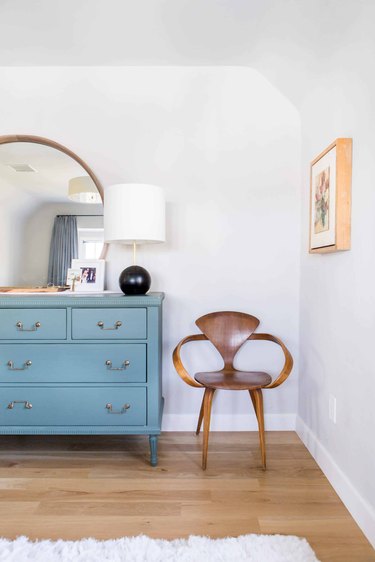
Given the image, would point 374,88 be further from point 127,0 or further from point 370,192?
point 127,0

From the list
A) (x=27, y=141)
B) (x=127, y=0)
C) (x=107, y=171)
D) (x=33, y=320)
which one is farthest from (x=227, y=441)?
(x=127, y=0)

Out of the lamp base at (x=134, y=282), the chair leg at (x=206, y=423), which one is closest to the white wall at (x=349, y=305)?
the chair leg at (x=206, y=423)

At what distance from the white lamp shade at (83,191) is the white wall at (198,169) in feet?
0.33

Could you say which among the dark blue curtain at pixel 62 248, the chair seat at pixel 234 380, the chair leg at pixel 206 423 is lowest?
the chair leg at pixel 206 423

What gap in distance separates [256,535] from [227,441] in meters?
0.89

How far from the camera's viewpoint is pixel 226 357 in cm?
242

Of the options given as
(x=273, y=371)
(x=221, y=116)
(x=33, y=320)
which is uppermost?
(x=221, y=116)

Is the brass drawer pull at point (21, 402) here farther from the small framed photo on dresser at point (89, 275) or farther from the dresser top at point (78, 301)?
the small framed photo on dresser at point (89, 275)

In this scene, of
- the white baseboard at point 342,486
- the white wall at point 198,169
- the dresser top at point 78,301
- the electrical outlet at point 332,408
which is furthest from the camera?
the white wall at point 198,169

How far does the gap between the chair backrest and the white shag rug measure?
1.04 meters

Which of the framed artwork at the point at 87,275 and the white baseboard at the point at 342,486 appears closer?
the white baseboard at the point at 342,486

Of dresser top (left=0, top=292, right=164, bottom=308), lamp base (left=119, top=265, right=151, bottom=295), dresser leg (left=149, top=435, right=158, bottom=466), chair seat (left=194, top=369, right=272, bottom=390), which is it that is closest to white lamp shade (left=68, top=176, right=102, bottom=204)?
lamp base (left=119, top=265, right=151, bottom=295)

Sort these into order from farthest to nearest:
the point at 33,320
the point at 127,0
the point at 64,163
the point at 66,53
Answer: the point at 64,163 → the point at 66,53 → the point at 33,320 → the point at 127,0

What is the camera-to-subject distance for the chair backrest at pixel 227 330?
241cm
